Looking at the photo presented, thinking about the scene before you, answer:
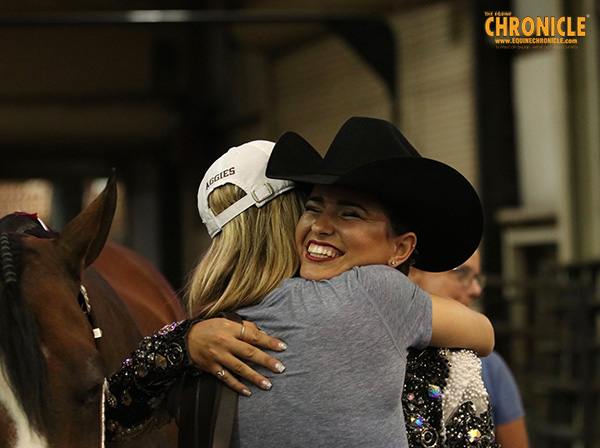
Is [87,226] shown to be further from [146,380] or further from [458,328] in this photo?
[458,328]

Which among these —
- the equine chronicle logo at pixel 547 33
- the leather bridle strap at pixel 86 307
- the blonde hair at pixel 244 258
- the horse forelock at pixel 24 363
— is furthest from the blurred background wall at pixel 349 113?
the horse forelock at pixel 24 363

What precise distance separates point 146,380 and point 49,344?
0.74 ft

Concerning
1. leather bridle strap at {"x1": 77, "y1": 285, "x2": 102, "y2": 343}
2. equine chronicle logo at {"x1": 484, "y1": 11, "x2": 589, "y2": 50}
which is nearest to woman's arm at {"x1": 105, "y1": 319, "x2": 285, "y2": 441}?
leather bridle strap at {"x1": 77, "y1": 285, "x2": 102, "y2": 343}

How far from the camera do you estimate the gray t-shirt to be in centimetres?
183

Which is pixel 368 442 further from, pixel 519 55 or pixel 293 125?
pixel 293 125

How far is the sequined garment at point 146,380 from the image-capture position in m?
1.92

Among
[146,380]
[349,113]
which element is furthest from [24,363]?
[349,113]

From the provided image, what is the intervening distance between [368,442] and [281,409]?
7.6 inches

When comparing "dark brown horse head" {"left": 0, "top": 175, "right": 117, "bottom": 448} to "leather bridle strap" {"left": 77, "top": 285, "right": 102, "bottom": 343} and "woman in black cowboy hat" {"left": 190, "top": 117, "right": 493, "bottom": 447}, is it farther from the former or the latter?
"woman in black cowboy hat" {"left": 190, "top": 117, "right": 493, "bottom": 447}

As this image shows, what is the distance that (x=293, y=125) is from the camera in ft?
37.0

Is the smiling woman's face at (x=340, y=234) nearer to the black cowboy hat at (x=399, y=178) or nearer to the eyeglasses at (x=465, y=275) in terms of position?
the black cowboy hat at (x=399, y=178)

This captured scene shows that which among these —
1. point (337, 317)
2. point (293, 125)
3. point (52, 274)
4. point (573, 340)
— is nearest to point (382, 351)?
point (337, 317)

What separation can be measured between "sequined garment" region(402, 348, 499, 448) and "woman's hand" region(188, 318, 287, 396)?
364 mm

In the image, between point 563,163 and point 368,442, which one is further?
point 563,163
